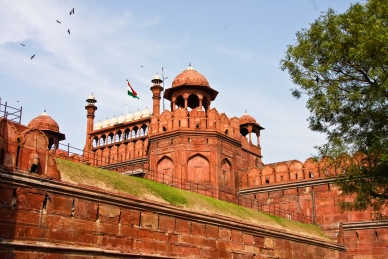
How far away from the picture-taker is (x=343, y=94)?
41.9ft

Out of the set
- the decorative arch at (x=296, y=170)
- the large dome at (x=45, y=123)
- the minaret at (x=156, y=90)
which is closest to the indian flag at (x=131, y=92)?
the minaret at (x=156, y=90)

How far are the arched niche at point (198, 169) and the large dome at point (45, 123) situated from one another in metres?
10.5

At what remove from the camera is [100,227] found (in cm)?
1191

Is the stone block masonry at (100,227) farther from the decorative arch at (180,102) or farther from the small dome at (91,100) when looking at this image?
the small dome at (91,100)

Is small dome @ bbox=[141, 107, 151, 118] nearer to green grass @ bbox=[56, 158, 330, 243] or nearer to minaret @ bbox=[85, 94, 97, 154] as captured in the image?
minaret @ bbox=[85, 94, 97, 154]

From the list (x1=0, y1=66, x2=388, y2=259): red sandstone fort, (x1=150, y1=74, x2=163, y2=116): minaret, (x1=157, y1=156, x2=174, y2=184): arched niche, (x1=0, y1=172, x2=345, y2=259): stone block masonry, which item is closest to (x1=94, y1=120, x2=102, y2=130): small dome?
(x1=0, y1=66, x2=388, y2=259): red sandstone fort

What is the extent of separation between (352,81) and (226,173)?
11.0 m

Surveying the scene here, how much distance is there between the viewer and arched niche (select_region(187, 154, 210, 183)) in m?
Answer: 22.0

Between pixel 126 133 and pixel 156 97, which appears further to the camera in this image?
pixel 126 133

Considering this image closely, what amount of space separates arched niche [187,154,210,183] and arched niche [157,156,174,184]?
31.4 inches

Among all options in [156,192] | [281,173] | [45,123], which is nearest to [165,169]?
[281,173]

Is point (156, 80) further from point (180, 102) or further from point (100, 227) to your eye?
point (100, 227)

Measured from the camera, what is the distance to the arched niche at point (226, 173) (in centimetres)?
2277

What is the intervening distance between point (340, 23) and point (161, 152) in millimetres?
12014
